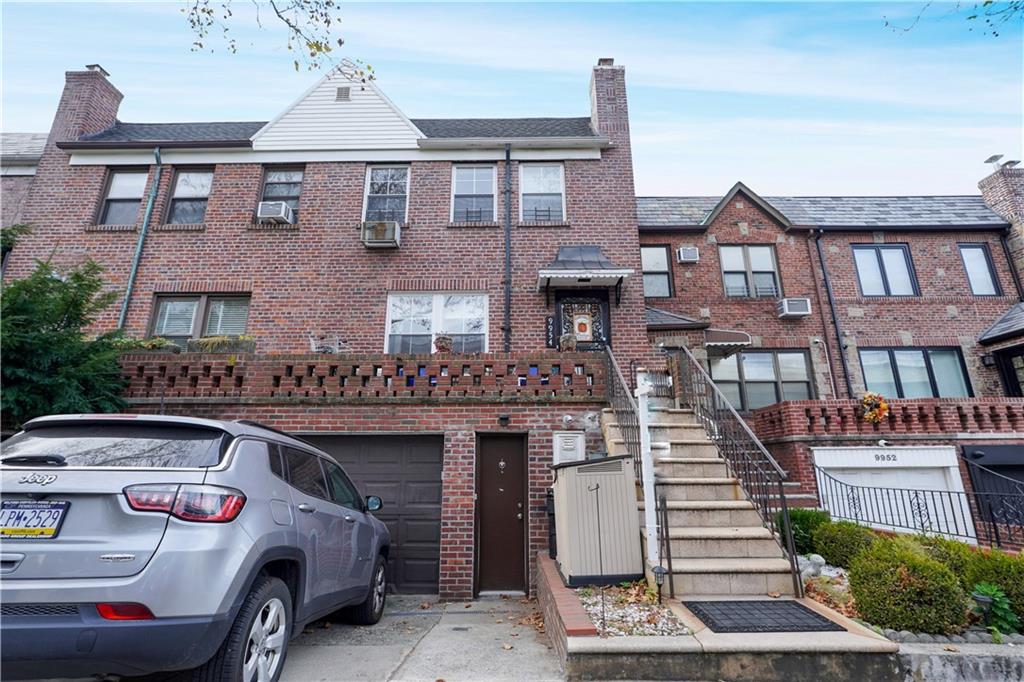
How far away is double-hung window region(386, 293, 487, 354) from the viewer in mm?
9812

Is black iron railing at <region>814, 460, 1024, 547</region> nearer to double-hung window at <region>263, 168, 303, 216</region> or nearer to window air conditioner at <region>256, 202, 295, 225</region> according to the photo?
window air conditioner at <region>256, 202, 295, 225</region>

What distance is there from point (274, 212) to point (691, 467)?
9577 mm

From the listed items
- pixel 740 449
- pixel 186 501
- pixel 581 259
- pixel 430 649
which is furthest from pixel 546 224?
pixel 186 501

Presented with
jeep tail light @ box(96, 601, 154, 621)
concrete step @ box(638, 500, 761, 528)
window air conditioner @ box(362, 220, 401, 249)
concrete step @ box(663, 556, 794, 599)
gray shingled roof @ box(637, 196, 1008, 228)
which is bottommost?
concrete step @ box(663, 556, 794, 599)

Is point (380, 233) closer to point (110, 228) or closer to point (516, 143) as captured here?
point (516, 143)

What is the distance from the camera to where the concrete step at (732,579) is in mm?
4719

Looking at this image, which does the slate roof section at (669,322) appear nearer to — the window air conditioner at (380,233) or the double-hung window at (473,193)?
the double-hung window at (473,193)

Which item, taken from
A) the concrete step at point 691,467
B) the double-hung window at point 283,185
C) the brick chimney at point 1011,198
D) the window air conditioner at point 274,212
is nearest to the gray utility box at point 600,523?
the concrete step at point 691,467

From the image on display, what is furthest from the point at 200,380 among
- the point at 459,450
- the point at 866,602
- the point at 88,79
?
the point at 88,79

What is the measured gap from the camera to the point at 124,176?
36.3 ft

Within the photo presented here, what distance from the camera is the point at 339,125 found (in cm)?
1126

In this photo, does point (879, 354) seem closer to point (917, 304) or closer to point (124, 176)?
point (917, 304)

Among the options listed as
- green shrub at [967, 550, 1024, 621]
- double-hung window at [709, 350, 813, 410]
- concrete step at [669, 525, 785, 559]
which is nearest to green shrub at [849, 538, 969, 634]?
green shrub at [967, 550, 1024, 621]

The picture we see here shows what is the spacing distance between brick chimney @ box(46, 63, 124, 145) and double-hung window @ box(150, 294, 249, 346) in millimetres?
5130
